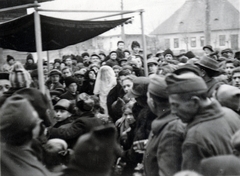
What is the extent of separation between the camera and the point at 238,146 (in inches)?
78.9

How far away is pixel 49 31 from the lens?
5.48 metres

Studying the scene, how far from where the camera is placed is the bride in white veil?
264 inches

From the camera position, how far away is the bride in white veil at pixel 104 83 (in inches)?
264

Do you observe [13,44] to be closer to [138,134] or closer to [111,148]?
[138,134]

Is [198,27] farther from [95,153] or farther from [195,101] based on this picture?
[95,153]

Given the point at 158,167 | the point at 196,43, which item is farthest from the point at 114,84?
the point at 196,43

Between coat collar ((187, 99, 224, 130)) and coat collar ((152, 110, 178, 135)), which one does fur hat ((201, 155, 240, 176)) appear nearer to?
coat collar ((187, 99, 224, 130))

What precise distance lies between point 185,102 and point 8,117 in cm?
110

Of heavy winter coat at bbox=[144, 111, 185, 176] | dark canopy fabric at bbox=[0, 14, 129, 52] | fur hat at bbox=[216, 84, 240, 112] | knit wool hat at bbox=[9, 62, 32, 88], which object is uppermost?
dark canopy fabric at bbox=[0, 14, 129, 52]

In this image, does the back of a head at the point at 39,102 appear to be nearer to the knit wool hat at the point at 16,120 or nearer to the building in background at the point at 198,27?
the knit wool hat at the point at 16,120

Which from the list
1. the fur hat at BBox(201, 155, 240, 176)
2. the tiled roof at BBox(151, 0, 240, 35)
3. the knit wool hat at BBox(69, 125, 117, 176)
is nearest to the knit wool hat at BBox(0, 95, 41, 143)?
the knit wool hat at BBox(69, 125, 117, 176)

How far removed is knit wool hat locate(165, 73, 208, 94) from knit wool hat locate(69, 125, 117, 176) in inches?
19.0

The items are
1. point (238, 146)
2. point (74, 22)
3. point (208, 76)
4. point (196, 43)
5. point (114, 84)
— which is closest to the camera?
point (238, 146)

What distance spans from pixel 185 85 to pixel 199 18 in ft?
93.9
